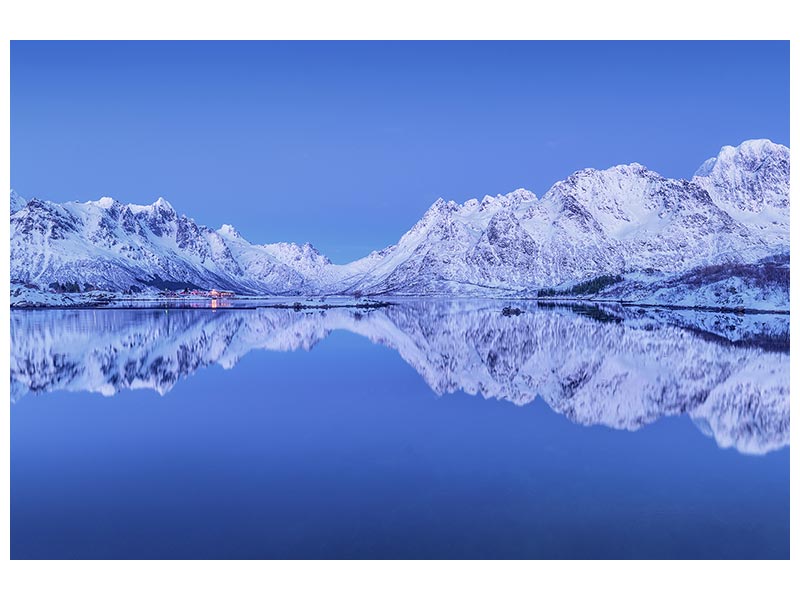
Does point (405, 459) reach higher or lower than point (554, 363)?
lower

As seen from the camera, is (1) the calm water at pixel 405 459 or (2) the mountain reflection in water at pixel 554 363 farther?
(2) the mountain reflection in water at pixel 554 363

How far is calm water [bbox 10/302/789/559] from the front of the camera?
1641 centimetres

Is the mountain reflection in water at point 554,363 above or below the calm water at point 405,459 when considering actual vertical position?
above

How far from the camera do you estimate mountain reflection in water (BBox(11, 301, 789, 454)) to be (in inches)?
1218

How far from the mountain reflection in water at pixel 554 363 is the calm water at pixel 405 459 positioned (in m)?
0.31

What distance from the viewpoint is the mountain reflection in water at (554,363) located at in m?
30.9

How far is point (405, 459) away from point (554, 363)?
2656cm

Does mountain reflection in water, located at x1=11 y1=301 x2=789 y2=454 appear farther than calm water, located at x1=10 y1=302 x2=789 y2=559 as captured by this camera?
Yes

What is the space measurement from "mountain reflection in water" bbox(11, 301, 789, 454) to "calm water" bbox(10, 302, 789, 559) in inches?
12.1

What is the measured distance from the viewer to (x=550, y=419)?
29.3 metres

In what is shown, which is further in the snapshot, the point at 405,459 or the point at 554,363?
the point at 554,363

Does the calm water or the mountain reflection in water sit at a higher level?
the mountain reflection in water

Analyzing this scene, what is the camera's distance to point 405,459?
23.0 m

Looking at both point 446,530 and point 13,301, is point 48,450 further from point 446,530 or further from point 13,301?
point 13,301
